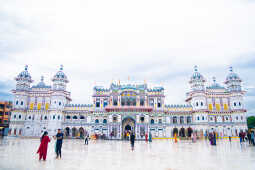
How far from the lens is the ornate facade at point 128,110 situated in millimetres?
47750

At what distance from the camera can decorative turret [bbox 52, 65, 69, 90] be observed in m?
51.8

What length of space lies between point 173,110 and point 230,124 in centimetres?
1594

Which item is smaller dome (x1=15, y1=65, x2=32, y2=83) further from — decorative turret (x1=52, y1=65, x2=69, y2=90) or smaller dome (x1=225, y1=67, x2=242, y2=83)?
smaller dome (x1=225, y1=67, x2=242, y2=83)

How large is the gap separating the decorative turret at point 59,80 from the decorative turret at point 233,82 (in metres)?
49.4

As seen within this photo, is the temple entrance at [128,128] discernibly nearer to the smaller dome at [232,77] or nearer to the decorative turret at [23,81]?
the smaller dome at [232,77]

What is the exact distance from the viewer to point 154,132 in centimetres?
4772

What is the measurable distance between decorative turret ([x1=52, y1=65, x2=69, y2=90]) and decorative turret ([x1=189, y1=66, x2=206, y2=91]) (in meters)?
38.8

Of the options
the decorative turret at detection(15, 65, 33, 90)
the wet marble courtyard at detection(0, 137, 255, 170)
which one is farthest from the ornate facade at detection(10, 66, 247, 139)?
the wet marble courtyard at detection(0, 137, 255, 170)

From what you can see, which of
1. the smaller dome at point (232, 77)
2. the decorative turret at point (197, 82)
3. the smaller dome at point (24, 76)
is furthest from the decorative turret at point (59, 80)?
the smaller dome at point (232, 77)

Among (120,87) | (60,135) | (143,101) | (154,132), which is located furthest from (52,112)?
(60,135)

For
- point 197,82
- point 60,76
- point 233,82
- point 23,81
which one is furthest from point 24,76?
point 233,82

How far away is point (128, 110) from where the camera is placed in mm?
47531

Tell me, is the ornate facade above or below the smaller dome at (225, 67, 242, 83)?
below

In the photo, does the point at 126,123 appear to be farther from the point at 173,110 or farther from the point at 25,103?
the point at 25,103
